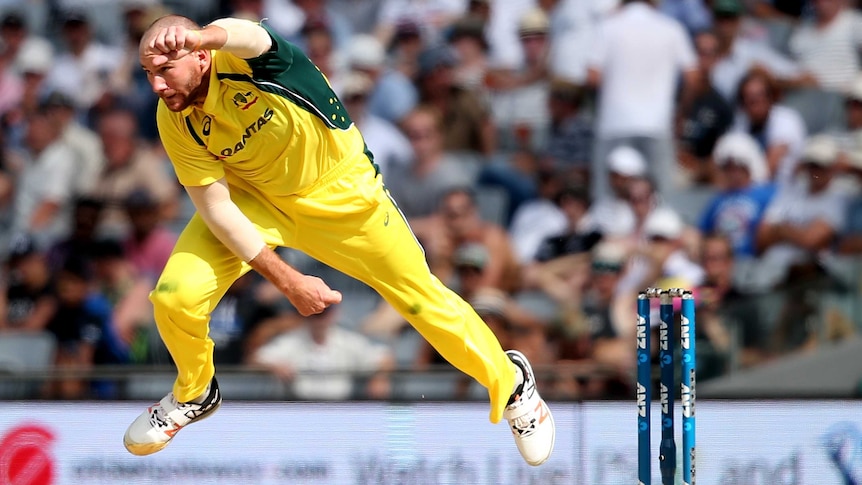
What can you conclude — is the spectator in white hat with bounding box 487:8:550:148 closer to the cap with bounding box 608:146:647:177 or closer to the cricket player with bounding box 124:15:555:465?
the cap with bounding box 608:146:647:177

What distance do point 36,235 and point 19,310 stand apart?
22.4 inches

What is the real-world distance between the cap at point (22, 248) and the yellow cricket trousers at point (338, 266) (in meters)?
3.61

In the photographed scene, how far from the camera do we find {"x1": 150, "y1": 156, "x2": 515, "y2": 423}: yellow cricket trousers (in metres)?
4.87

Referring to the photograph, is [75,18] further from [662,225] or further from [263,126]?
[263,126]

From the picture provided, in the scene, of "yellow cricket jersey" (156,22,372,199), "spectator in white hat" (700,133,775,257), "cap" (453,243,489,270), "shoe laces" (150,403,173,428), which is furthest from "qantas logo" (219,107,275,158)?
"spectator in white hat" (700,133,775,257)

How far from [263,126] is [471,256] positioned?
3.13m

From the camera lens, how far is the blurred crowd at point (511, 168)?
7676mm

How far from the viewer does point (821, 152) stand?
8.04 metres

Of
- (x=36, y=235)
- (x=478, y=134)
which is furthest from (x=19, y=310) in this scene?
(x=478, y=134)

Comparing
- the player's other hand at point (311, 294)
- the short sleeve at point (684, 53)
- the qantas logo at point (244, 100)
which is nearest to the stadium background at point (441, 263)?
the short sleeve at point (684, 53)

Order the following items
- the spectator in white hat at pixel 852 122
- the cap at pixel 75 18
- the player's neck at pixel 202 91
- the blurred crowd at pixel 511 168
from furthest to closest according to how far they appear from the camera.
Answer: the cap at pixel 75 18 → the spectator in white hat at pixel 852 122 → the blurred crowd at pixel 511 168 → the player's neck at pixel 202 91

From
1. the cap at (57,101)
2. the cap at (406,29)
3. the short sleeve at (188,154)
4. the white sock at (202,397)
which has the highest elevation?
the short sleeve at (188,154)

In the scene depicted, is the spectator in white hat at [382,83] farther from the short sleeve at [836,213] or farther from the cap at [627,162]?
the short sleeve at [836,213]

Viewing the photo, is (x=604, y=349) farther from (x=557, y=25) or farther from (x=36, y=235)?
→ (x=36, y=235)
